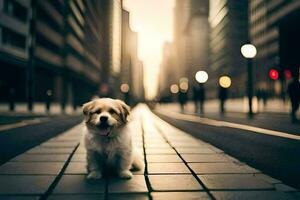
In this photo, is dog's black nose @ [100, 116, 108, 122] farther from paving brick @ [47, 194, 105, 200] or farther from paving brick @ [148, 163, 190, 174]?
paving brick @ [148, 163, 190, 174]

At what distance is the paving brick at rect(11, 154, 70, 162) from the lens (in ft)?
20.7

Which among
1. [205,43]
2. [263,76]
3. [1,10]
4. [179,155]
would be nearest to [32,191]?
[179,155]

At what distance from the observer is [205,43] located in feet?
633

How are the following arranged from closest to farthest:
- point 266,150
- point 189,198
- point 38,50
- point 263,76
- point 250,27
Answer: point 189,198 < point 266,150 < point 38,50 < point 263,76 < point 250,27

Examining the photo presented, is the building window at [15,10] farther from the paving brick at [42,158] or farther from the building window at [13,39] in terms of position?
the paving brick at [42,158]

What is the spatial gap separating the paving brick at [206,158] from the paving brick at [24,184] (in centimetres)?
246

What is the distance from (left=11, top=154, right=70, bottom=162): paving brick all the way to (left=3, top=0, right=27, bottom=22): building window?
33125 millimetres

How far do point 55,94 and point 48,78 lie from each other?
3.38 metres

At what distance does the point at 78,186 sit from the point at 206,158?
282cm

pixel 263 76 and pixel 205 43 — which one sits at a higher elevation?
pixel 205 43

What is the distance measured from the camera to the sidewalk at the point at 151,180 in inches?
159

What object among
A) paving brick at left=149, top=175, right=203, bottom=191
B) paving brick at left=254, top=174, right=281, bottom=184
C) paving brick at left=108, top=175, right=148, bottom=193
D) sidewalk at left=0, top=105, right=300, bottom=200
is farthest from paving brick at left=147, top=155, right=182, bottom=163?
paving brick at left=254, top=174, right=281, bottom=184

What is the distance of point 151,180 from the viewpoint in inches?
187

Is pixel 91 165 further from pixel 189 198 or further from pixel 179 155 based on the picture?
pixel 179 155
